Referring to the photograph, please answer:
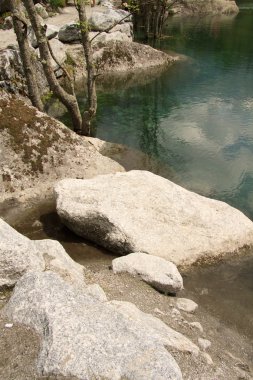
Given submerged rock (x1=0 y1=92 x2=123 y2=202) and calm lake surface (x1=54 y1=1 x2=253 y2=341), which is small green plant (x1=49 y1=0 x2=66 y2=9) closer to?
calm lake surface (x1=54 y1=1 x2=253 y2=341)

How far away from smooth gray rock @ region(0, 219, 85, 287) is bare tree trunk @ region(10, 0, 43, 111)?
12.7m

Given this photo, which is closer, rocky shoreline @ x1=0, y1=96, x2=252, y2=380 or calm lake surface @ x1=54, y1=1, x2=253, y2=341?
rocky shoreline @ x1=0, y1=96, x2=252, y2=380

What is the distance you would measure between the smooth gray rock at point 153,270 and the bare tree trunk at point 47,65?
1337cm

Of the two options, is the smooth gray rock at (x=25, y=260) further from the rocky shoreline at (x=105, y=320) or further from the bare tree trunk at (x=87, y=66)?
the bare tree trunk at (x=87, y=66)

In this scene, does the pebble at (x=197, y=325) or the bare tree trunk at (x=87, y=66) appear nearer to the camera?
the pebble at (x=197, y=325)

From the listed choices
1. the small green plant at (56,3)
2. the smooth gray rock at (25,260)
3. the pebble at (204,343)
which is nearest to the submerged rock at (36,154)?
the smooth gray rock at (25,260)

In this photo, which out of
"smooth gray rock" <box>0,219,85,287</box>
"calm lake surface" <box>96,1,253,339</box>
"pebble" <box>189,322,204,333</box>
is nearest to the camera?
"smooth gray rock" <box>0,219,85,287</box>

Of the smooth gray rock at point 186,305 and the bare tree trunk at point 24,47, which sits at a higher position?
the bare tree trunk at point 24,47

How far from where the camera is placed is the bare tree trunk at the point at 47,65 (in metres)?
21.1

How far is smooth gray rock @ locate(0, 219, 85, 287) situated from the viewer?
1023 centimetres

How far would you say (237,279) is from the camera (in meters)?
13.6

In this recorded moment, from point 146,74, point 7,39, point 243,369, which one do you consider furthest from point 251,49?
point 243,369

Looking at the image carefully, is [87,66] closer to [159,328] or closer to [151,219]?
[151,219]

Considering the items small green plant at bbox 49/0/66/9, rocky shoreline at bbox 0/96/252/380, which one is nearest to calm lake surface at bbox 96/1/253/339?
rocky shoreline at bbox 0/96/252/380
